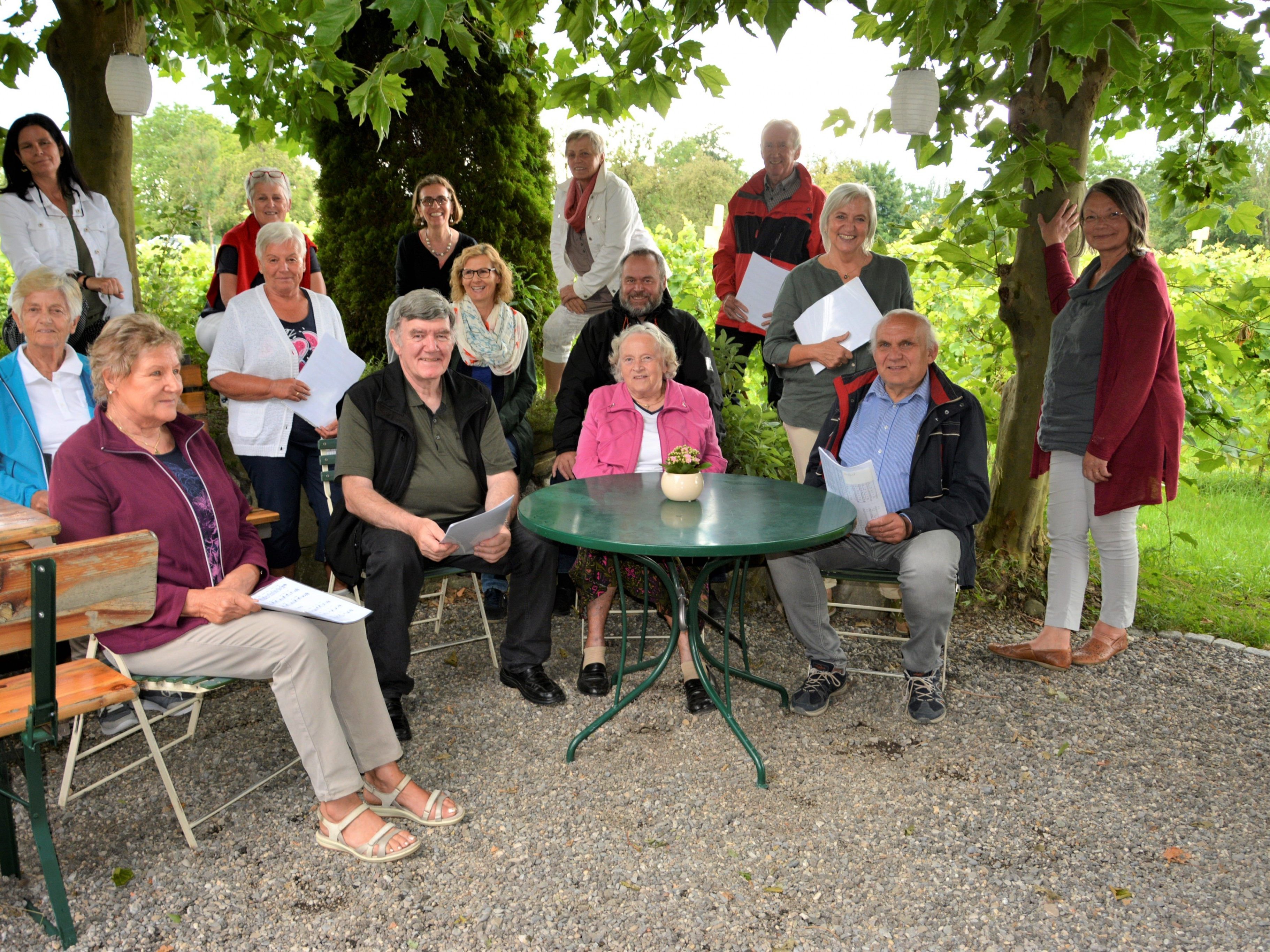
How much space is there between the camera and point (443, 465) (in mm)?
3850

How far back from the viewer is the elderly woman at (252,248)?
4.82m

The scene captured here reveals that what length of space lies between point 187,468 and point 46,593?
821 mm

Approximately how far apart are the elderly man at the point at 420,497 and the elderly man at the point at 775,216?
66.2 inches

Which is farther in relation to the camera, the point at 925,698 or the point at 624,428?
the point at 624,428

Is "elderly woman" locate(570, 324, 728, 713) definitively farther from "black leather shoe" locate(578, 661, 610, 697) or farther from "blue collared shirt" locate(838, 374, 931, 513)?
"blue collared shirt" locate(838, 374, 931, 513)

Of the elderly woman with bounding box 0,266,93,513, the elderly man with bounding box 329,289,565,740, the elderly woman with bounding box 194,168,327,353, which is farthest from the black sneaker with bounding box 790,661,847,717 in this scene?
the elderly woman with bounding box 194,168,327,353

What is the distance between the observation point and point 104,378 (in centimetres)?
285

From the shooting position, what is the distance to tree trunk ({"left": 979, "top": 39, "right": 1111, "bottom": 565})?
4.72 metres

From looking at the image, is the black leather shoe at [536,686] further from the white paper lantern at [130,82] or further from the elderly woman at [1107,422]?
the white paper lantern at [130,82]

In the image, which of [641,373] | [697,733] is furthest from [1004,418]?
[697,733]

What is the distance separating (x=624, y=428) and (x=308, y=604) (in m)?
1.71

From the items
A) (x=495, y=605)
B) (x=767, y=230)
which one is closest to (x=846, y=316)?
(x=767, y=230)

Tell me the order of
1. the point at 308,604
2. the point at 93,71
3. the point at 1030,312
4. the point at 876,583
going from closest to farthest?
the point at 308,604 → the point at 876,583 → the point at 1030,312 → the point at 93,71

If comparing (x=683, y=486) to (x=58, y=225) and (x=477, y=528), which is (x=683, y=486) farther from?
(x=58, y=225)
